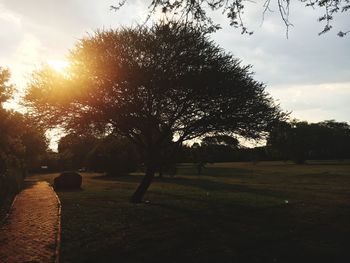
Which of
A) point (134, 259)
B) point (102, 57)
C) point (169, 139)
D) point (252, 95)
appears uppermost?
point (102, 57)

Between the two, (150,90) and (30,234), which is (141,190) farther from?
(30,234)

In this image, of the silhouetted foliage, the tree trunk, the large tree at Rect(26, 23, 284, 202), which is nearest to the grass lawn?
the tree trunk

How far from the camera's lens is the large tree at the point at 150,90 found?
22.9 metres

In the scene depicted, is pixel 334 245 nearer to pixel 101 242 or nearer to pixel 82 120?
pixel 101 242

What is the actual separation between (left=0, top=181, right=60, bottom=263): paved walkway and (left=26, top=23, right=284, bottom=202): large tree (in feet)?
17.0

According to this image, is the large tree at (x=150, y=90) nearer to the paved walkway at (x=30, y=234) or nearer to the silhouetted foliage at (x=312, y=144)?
the paved walkway at (x=30, y=234)

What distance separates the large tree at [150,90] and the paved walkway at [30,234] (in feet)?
17.0

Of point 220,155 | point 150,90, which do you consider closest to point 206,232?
point 150,90

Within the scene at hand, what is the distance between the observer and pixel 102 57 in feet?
76.4

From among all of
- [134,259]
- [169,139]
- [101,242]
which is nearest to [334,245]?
[134,259]

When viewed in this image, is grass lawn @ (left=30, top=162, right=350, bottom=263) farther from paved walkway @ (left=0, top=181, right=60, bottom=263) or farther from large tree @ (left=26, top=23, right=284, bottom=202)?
large tree @ (left=26, top=23, right=284, bottom=202)

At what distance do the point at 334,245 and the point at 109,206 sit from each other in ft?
40.5

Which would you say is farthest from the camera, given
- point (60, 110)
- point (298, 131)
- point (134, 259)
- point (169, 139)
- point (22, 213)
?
point (298, 131)

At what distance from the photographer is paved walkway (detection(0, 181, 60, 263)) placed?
1114cm
